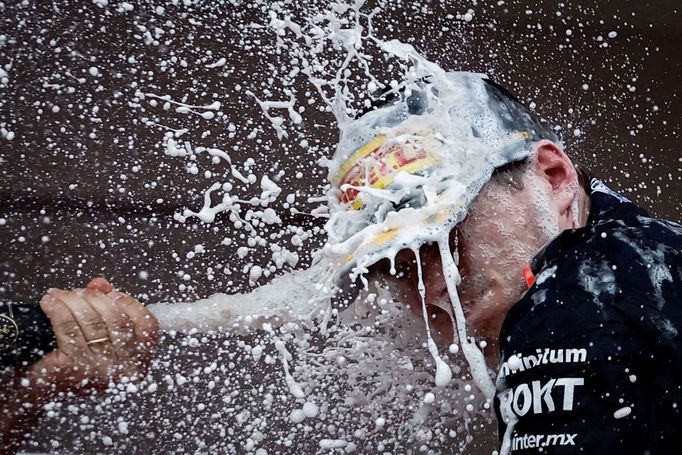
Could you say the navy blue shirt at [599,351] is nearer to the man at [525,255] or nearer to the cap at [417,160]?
the man at [525,255]

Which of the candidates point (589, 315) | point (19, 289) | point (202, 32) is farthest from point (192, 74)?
point (589, 315)

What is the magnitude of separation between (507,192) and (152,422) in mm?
1013

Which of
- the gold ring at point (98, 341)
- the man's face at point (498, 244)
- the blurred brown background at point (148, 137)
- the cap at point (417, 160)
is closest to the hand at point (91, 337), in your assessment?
the gold ring at point (98, 341)

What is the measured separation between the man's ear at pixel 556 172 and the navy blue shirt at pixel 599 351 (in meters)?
0.16

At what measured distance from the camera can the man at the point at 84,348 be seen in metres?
1.17

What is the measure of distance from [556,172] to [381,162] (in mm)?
228

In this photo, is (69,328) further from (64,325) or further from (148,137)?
(148,137)

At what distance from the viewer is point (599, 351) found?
842 mm

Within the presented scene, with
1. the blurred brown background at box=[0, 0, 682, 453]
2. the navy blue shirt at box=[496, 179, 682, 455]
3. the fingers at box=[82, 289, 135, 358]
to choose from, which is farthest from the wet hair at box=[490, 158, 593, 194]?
the blurred brown background at box=[0, 0, 682, 453]

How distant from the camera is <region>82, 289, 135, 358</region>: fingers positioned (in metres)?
1.19

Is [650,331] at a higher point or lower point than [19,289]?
higher

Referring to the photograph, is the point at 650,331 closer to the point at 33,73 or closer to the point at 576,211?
the point at 576,211

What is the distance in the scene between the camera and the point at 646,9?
7.19 feet

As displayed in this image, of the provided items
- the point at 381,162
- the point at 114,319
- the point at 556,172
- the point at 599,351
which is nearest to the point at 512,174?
the point at 556,172
